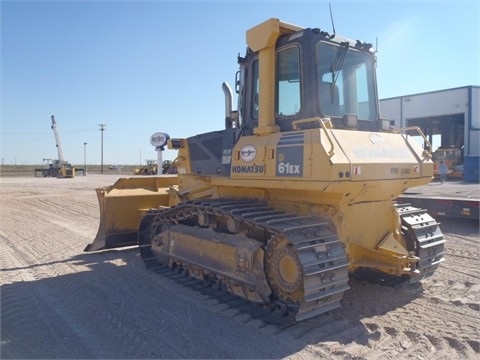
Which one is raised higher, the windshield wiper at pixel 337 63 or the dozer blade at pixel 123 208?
the windshield wiper at pixel 337 63

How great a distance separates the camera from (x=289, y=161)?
4.45 meters

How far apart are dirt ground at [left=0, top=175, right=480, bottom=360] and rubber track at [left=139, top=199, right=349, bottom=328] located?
212mm

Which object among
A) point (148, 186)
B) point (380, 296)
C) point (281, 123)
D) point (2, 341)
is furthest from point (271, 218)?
point (148, 186)

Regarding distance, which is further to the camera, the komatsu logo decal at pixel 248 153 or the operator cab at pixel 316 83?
the komatsu logo decal at pixel 248 153

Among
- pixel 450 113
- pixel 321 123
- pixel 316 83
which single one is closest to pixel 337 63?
pixel 316 83

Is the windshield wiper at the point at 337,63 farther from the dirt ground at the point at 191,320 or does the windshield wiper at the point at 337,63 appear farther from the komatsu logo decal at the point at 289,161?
the dirt ground at the point at 191,320

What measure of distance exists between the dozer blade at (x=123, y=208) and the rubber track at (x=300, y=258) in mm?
2588

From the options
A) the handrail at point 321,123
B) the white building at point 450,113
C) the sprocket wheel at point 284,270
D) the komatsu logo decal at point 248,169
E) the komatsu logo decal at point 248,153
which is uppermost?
the white building at point 450,113

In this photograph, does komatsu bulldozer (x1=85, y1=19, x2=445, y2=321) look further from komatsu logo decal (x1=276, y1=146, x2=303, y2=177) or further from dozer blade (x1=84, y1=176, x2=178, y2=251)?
dozer blade (x1=84, y1=176, x2=178, y2=251)

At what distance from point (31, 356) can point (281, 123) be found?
3538 mm

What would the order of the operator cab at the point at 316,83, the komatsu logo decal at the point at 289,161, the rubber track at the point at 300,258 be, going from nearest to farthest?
the rubber track at the point at 300,258 → the komatsu logo decal at the point at 289,161 → the operator cab at the point at 316,83

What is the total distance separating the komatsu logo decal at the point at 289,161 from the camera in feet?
14.2

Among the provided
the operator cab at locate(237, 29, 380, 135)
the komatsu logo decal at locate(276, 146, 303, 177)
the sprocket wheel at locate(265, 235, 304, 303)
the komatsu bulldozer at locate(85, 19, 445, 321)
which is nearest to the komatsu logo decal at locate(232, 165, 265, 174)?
the komatsu bulldozer at locate(85, 19, 445, 321)

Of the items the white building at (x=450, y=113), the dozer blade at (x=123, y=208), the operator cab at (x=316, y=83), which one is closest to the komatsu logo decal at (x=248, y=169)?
the operator cab at (x=316, y=83)
